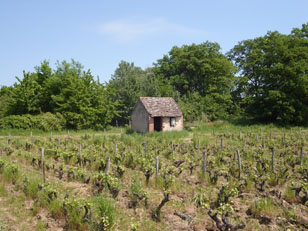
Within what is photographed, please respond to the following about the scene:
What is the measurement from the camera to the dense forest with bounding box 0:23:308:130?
30.7m

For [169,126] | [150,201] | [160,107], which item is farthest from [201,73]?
[150,201]

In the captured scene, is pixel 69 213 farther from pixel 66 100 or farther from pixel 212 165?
pixel 66 100

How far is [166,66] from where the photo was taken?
163 feet

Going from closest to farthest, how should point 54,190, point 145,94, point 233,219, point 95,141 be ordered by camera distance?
1. point 233,219
2. point 54,190
3. point 95,141
4. point 145,94

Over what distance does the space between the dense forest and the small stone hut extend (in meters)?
6.18

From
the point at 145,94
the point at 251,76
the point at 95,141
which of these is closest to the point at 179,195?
the point at 95,141

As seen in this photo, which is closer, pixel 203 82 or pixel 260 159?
pixel 260 159

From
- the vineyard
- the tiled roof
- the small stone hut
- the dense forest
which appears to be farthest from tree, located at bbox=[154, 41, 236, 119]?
the vineyard

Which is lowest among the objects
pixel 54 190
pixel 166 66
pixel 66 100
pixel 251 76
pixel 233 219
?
pixel 233 219

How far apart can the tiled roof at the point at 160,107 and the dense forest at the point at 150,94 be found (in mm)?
7084

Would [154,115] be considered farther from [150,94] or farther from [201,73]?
[201,73]

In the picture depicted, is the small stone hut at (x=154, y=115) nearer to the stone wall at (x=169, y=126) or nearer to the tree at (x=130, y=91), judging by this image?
the stone wall at (x=169, y=126)

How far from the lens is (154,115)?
27.0 meters

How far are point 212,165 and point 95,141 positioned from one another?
11051 mm
